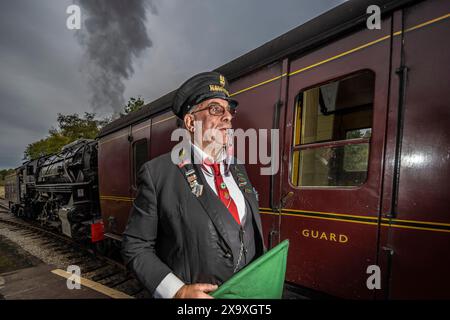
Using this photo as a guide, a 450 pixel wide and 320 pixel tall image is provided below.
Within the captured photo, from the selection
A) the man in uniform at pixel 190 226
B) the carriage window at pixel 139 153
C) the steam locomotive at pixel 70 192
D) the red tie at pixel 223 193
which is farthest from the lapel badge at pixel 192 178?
the steam locomotive at pixel 70 192

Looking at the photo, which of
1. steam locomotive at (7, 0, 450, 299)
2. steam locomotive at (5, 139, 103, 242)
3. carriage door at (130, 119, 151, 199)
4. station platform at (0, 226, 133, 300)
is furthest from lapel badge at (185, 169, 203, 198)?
steam locomotive at (5, 139, 103, 242)

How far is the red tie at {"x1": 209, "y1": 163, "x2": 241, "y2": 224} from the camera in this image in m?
1.34

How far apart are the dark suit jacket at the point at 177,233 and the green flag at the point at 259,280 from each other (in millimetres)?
186

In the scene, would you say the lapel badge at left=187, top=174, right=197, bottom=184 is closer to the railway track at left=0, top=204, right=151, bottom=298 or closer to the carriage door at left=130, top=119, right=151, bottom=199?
the railway track at left=0, top=204, right=151, bottom=298

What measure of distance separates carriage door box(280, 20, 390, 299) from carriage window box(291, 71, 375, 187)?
0.01m

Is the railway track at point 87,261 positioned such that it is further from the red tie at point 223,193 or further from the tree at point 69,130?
the tree at point 69,130

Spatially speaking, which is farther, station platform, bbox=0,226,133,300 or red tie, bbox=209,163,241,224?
station platform, bbox=0,226,133,300

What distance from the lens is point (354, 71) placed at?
74.1 inches

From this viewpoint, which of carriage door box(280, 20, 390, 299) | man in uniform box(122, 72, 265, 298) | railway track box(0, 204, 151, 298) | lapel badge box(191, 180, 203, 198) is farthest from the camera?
railway track box(0, 204, 151, 298)

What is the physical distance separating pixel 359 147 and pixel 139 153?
377cm

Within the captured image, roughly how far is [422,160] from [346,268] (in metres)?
1.02

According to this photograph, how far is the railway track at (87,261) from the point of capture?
13.5 feet
